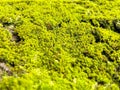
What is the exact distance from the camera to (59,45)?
10625mm

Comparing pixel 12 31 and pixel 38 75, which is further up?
pixel 12 31

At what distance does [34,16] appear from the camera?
38.1ft

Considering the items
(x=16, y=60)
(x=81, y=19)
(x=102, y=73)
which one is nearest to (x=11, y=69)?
(x=16, y=60)

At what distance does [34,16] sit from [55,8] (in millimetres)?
1135

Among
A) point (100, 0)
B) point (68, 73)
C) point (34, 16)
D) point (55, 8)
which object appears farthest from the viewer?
point (100, 0)

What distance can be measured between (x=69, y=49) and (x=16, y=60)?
71.8 inches

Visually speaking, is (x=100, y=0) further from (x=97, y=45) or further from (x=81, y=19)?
A: (x=97, y=45)

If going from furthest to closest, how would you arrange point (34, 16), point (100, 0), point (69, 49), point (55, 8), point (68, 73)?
point (100, 0), point (55, 8), point (34, 16), point (69, 49), point (68, 73)

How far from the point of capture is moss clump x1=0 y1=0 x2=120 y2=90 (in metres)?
9.29

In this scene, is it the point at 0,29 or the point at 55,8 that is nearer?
the point at 0,29

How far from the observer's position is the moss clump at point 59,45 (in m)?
9.29

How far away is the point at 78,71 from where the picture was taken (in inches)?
392

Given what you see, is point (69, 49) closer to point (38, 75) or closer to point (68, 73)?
point (68, 73)

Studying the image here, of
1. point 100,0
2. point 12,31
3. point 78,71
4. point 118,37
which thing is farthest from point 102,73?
point 100,0
